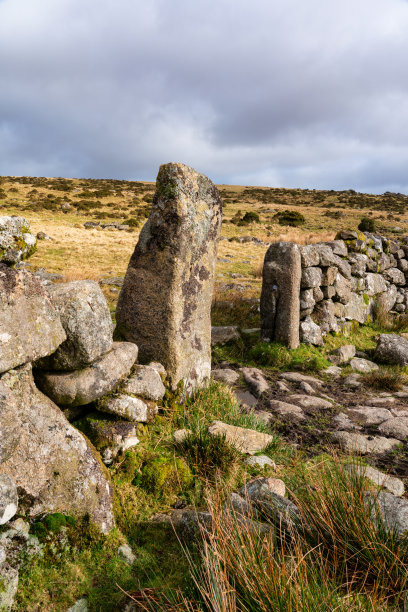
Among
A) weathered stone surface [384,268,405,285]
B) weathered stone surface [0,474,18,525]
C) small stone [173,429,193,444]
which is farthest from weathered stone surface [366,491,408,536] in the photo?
weathered stone surface [384,268,405,285]

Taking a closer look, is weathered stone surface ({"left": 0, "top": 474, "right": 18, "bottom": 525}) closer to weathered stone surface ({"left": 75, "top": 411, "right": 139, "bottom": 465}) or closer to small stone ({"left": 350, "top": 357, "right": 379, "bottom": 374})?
weathered stone surface ({"left": 75, "top": 411, "right": 139, "bottom": 465})

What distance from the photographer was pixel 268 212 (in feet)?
148

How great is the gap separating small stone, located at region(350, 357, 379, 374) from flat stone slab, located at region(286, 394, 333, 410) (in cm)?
212

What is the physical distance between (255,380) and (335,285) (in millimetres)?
4172

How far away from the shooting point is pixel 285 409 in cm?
647

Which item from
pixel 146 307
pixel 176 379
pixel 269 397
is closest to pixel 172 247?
pixel 146 307

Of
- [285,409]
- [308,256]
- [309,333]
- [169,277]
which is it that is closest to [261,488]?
[169,277]

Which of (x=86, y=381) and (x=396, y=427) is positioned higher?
(x=86, y=381)

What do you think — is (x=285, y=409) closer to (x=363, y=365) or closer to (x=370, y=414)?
(x=370, y=414)

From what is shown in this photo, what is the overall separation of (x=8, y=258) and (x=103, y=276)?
38.3 ft

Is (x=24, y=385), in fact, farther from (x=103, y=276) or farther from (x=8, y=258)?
(x=103, y=276)

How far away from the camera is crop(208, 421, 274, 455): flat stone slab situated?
14.5 feet

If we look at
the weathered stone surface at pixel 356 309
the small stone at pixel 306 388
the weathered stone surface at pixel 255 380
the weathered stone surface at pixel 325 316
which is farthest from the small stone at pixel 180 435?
the weathered stone surface at pixel 356 309

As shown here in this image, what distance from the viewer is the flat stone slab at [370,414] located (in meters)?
6.32
